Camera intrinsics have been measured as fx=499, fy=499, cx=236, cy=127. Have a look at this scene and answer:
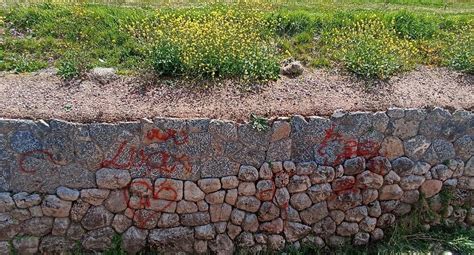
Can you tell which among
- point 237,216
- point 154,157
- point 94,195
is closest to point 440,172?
point 237,216

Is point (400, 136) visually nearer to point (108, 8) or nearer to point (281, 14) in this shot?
point (281, 14)

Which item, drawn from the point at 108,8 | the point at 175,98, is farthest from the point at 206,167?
the point at 108,8

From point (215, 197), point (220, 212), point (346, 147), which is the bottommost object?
point (220, 212)

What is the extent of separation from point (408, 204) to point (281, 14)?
12.7ft

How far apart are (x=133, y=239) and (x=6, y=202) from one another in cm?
164

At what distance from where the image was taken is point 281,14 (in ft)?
28.6

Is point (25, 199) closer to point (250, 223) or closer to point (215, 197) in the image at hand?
point (215, 197)

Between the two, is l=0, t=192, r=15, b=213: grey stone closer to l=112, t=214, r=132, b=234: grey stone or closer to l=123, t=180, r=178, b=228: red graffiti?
l=112, t=214, r=132, b=234: grey stone

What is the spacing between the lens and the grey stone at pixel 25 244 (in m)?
6.40

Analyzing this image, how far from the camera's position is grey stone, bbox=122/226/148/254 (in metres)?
6.54

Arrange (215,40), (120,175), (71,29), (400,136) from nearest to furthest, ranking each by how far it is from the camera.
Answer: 1. (120,175)
2. (400,136)
3. (215,40)
4. (71,29)

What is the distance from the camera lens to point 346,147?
21.8 ft

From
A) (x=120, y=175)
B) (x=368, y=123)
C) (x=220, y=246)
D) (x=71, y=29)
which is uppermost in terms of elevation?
(x=71, y=29)

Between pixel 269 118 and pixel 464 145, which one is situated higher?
pixel 269 118
